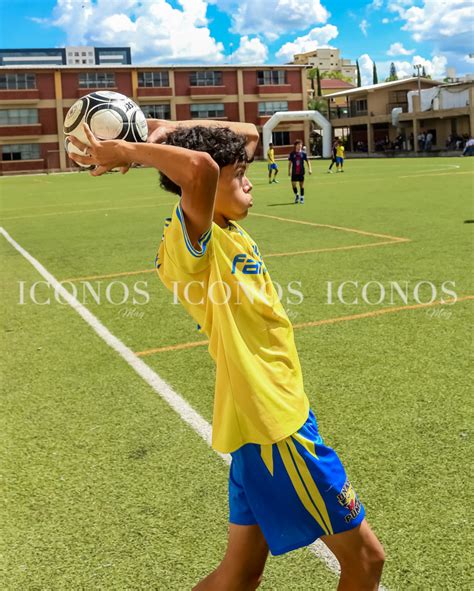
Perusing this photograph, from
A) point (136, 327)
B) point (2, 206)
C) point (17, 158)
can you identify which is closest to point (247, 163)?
point (136, 327)

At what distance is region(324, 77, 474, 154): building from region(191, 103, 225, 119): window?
45.8 ft

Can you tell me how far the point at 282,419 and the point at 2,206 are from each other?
2593 centimetres

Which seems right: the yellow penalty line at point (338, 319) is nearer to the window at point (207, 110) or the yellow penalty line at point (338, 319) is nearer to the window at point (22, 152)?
the window at point (22, 152)

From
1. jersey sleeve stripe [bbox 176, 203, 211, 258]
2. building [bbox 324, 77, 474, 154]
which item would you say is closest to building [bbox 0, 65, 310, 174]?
building [bbox 324, 77, 474, 154]

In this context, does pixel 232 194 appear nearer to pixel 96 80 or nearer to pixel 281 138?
pixel 96 80

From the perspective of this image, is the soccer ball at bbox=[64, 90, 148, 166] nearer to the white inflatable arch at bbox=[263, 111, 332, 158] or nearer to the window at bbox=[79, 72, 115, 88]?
the white inflatable arch at bbox=[263, 111, 332, 158]

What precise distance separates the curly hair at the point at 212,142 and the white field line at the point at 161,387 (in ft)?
5.95

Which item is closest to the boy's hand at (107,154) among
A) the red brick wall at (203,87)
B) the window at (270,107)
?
the red brick wall at (203,87)

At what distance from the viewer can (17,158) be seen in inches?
2505

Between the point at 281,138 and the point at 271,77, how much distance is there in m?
6.75

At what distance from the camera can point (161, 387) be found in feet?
17.7

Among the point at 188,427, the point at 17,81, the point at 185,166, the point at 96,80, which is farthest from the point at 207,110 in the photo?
the point at 185,166

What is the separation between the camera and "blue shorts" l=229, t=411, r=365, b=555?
2176 millimetres

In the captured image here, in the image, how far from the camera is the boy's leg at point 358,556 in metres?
2.21
